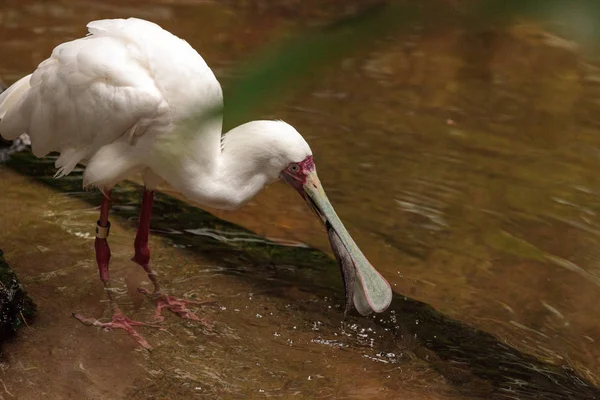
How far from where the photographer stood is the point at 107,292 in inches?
169

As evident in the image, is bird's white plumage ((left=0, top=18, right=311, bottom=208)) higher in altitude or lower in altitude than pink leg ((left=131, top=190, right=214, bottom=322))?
higher

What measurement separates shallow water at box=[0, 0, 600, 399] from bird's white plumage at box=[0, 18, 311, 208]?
0.35 metres

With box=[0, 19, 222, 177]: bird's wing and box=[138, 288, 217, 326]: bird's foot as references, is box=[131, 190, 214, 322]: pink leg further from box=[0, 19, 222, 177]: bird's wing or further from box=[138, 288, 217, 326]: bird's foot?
box=[0, 19, 222, 177]: bird's wing

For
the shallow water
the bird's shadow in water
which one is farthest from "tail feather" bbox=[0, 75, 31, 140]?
the bird's shadow in water

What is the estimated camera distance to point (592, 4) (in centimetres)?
42

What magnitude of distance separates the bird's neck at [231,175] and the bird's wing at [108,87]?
0.28 m

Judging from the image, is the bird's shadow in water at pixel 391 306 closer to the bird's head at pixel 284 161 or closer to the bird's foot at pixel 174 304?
the bird's foot at pixel 174 304

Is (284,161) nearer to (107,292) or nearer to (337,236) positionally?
(337,236)

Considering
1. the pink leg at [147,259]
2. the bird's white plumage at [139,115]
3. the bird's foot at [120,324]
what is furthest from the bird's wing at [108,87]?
the bird's foot at [120,324]

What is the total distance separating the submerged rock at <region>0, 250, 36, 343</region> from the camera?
3.79 m

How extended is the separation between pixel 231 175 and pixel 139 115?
481 millimetres

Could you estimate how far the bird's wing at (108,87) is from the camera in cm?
370

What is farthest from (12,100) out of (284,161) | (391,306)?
(391,306)

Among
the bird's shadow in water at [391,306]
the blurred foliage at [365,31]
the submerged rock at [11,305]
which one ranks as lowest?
the bird's shadow in water at [391,306]
